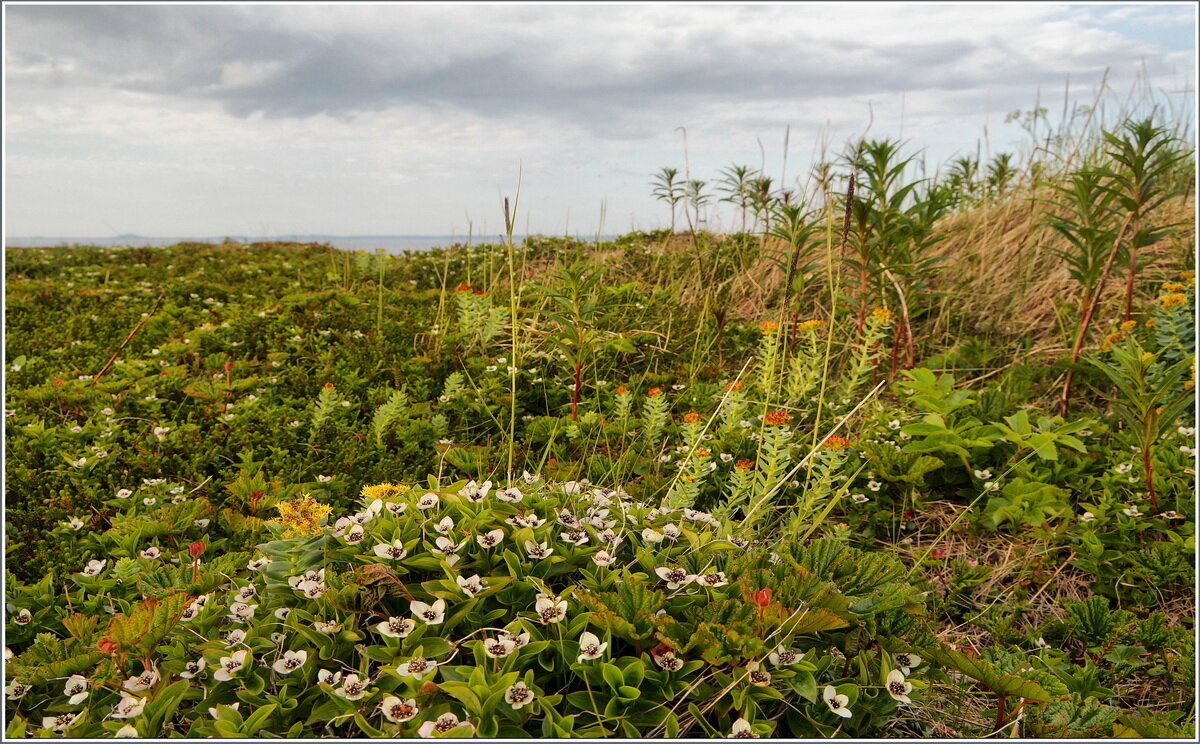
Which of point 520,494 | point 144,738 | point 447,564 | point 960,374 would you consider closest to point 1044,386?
point 960,374

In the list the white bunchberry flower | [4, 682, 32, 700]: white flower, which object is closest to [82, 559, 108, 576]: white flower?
[4, 682, 32, 700]: white flower

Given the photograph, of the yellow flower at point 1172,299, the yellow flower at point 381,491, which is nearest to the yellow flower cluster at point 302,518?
the yellow flower at point 381,491

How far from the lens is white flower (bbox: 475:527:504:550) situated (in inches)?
67.5

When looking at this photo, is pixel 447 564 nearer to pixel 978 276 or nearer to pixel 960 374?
pixel 960 374

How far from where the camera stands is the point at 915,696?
5.57ft

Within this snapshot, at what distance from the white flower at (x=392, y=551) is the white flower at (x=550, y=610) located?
36 centimetres

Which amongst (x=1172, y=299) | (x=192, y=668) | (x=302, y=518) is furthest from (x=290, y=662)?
(x=1172, y=299)

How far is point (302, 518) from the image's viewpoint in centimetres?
181

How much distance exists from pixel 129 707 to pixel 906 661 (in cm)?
172

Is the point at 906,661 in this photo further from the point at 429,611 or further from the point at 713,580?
the point at 429,611

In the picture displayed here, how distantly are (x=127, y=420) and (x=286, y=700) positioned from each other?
8.96 feet

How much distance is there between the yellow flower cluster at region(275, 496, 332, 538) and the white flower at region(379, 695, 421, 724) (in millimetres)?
525

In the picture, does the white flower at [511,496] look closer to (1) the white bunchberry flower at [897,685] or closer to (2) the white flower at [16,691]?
(1) the white bunchberry flower at [897,685]

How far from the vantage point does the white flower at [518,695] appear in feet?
4.62
